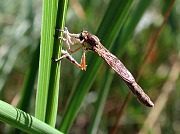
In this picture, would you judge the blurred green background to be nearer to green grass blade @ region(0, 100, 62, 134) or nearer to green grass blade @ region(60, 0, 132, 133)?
green grass blade @ region(60, 0, 132, 133)

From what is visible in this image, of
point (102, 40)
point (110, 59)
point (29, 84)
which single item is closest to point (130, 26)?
point (110, 59)

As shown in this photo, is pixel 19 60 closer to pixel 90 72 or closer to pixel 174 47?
pixel 174 47

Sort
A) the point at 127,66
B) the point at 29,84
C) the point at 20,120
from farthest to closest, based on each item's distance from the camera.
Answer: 1. the point at 127,66
2. the point at 29,84
3. the point at 20,120

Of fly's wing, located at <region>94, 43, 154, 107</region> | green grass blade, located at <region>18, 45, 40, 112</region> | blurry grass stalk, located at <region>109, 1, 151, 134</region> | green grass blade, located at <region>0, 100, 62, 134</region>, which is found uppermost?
blurry grass stalk, located at <region>109, 1, 151, 134</region>

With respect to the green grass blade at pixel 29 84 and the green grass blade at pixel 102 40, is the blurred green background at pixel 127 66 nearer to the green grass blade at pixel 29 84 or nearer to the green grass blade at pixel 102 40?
the green grass blade at pixel 29 84

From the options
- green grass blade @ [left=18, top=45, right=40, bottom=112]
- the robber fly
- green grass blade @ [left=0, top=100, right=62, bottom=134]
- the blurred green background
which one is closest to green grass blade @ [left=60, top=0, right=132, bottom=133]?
the robber fly

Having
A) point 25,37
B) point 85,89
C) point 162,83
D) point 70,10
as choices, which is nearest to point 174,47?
point 162,83

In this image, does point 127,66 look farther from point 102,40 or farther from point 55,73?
point 55,73

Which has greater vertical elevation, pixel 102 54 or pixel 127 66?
pixel 102 54
